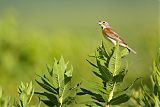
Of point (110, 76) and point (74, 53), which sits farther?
point (74, 53)

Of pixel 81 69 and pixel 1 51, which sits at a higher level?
pixel 1 51

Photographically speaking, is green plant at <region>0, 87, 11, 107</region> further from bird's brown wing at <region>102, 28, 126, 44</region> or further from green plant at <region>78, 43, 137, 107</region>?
bird's brown wing at <region>102, 28, 126, 44</region>

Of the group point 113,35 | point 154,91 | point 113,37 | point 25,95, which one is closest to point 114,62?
point 154,91

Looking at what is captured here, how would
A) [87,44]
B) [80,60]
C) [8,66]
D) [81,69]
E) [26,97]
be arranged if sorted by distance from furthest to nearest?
[87,44]
[80,60]
[81,69]
[8,66]
[26,97]

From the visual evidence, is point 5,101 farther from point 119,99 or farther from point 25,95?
point 119,99

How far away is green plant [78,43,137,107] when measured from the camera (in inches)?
86.9

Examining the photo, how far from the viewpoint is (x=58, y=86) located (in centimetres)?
226

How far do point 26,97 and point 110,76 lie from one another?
343 millimetres

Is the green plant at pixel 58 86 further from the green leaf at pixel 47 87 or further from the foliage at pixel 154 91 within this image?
the foliage at pixel 154 91

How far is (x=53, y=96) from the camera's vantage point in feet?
7.48

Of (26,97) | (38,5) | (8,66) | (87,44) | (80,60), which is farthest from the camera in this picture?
(38,5)

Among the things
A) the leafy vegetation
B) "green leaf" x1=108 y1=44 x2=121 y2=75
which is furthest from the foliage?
"green leaf" x1=108 y1=44 x2=121 y2=75

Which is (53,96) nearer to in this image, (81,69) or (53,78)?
(53,78)

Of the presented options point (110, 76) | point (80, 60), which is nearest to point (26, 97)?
point (110, 76)
